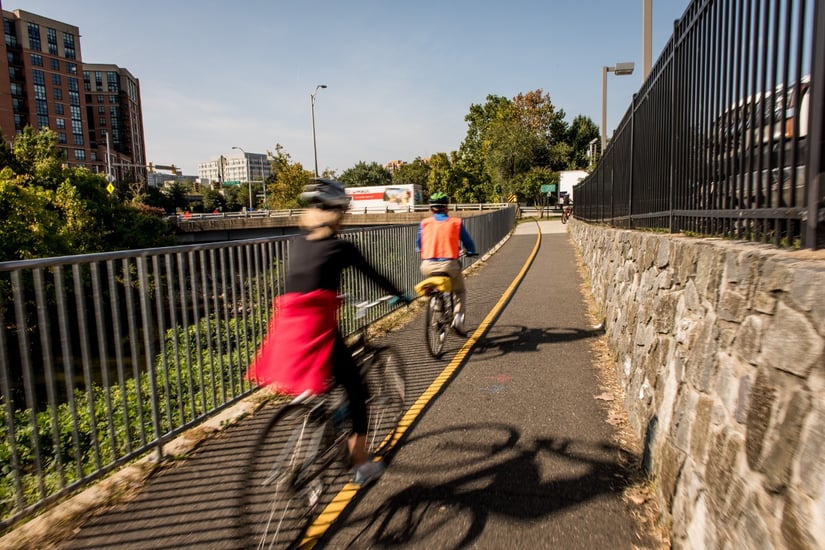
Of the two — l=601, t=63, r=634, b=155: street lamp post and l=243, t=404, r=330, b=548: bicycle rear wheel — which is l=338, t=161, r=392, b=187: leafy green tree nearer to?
l=601, t=63, r=634, b=155: street lamp post

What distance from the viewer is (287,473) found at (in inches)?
120

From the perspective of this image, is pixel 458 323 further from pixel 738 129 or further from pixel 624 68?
pixel 624 68

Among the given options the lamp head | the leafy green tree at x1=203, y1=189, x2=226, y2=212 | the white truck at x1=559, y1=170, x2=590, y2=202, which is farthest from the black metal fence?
the leafy green tree at x1=203, y1=189, x2=226, y2=212

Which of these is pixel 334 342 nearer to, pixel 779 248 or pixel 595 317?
pixel 779 248

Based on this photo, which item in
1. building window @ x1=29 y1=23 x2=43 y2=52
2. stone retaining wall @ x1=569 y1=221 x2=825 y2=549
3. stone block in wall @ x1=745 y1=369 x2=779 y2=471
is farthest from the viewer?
building window @ x1=29 y1=23 x2=43 y2=52

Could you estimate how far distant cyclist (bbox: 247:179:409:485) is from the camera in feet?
9.62

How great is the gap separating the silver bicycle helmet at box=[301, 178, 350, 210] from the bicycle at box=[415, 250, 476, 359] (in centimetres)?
320

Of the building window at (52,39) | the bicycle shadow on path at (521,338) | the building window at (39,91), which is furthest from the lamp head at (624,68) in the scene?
the building window at (52,39)

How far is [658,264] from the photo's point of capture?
4.16m

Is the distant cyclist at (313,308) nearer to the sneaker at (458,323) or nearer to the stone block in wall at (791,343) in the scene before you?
the stone block in wall at (791,343)

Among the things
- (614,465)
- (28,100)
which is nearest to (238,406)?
(614,465)

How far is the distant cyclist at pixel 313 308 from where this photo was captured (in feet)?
9.62

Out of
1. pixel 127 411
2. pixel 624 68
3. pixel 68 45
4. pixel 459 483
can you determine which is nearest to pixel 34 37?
pixel 68 45

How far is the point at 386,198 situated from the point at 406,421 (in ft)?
216
